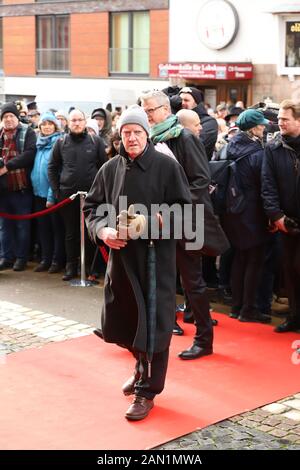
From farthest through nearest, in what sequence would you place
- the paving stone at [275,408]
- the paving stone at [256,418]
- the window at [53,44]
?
the window at [53,44] < the paving stone at [275,408] < the paving stone at [256,418]

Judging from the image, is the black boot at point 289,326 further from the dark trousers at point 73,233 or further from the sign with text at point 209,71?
the sign with text at point 209,71

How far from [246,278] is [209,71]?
17750 millimetres

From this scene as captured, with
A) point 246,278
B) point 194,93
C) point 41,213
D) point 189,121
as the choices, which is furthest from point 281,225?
point 41,213

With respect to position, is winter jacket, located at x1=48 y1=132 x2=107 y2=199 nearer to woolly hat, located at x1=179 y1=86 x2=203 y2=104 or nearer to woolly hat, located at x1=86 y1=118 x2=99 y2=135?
woolly hat, located at x1=86 y1=118 x2=99 y2=135

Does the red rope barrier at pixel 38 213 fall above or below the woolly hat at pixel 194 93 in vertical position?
below

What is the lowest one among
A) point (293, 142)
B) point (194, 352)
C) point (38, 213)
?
point (194, 352)

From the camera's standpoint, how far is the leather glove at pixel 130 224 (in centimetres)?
474

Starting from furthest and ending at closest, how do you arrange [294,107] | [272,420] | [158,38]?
[158,38]
[294,107]
[272,420]

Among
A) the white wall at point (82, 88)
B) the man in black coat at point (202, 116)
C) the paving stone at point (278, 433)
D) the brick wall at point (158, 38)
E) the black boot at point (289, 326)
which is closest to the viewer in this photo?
the paving stone at point (278, 433)

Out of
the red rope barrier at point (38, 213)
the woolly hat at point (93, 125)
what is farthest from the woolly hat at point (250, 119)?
the woolly hat at point (93, 125)

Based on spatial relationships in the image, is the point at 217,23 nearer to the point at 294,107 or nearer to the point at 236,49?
the point at 236,49

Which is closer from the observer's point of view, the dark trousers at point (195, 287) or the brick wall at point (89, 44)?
the dark trousers at point (195, 287)

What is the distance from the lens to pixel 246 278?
287 inches

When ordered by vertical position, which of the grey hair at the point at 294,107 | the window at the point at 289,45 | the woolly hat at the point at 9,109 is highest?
the window at the point at 289,45
